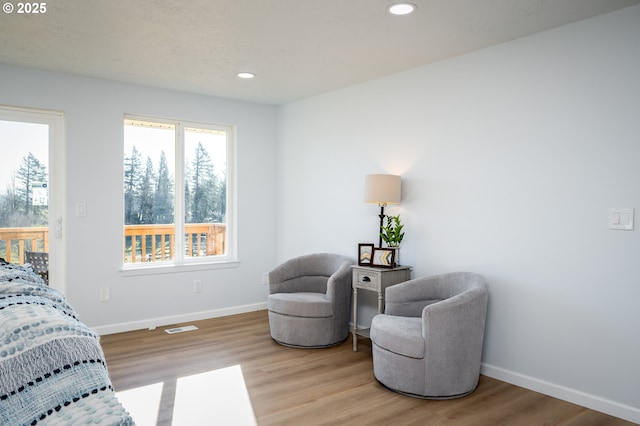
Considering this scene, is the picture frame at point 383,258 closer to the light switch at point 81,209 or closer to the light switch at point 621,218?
the light switch at point 621,218

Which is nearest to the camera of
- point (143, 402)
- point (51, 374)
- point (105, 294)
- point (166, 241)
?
point (51, 374)

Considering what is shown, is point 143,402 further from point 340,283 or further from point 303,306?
point 340,283

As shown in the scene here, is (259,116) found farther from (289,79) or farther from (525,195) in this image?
(525,195)

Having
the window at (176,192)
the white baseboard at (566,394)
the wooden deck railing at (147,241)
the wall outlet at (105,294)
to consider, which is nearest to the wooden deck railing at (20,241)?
the wooden deck railing at (147,241)

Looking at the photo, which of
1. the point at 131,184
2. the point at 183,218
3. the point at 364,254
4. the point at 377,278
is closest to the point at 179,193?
the point at 183,218

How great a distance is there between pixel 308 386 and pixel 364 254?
1332 mm

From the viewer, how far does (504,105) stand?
3.42 metres

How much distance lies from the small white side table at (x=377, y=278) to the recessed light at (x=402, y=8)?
196 cm

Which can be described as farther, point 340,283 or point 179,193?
point 179,193

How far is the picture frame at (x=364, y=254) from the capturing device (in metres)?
4.16

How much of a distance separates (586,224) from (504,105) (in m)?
1.02

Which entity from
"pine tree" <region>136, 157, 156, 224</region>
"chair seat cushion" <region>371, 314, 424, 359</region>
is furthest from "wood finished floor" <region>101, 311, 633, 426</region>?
"pine tree" <region>136, 157, 156, 224</region>

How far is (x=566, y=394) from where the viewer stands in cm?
305

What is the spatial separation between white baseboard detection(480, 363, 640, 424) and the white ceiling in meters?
2.37
